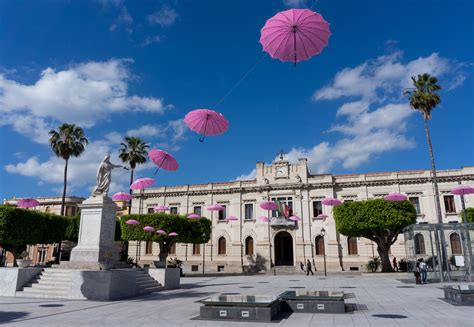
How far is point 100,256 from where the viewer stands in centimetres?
1531

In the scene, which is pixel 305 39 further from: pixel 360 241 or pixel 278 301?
pixel 360 241

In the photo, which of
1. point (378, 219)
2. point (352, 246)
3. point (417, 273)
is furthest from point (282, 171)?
point (417, 273)

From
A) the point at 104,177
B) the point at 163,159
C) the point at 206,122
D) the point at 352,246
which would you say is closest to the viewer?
the point at 206,122

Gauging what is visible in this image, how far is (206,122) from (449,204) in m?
35.6

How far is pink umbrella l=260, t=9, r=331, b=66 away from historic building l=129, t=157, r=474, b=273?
105 feet

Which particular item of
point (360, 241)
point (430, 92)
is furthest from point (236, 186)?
point (430, 92)

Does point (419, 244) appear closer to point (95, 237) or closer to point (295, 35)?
point (95, 237)

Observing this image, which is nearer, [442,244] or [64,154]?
[442,244]

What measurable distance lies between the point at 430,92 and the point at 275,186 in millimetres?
19740

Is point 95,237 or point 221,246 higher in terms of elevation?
point 95,237

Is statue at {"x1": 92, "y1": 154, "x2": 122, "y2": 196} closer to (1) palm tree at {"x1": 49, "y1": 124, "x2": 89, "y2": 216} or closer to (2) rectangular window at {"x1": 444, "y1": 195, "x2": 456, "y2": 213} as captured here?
(1) palm tree at {"x1": 49, "y1": 124, "x2": 89, "y2": 216}

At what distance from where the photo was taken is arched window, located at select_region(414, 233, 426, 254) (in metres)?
24.5

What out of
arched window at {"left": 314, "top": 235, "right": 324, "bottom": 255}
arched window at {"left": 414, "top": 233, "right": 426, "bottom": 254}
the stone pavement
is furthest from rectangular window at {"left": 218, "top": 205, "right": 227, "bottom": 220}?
the stone pavement

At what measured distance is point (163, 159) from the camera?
16.5m
